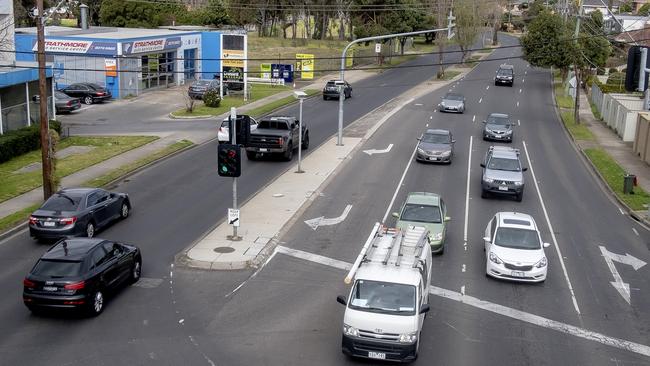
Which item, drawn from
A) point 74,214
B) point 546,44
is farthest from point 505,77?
point 74,214

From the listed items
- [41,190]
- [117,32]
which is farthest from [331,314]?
[117,32]

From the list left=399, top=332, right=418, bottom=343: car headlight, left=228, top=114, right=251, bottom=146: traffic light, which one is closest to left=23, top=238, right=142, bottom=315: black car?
left=228, top=114, right=251, bottom=146: traffic light

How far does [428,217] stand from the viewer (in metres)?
24.0

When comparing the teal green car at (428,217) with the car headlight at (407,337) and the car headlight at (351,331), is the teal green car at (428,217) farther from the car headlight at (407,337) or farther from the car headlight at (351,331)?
the car headlight at (351,331)

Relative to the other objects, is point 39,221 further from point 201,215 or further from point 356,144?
point 356,144

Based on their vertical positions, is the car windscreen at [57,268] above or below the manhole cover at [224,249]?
above

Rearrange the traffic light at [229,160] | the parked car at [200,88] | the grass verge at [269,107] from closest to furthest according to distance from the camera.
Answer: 1. the traffic light at [229,160]
2. the grass verge at [269,107]
3. the parked car at [200,88]

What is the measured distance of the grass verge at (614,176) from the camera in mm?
31781

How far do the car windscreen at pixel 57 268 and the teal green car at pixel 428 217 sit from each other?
9949 mm

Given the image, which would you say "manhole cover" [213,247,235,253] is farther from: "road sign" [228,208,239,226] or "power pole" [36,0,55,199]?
"power pole" [36,0,55,199]

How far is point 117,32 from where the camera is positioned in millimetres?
68375

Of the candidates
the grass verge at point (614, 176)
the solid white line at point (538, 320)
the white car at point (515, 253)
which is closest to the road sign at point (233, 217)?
the solid white line at point (538, 320)

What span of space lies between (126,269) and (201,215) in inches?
313

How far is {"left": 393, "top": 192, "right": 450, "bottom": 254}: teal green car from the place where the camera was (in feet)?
76.3
